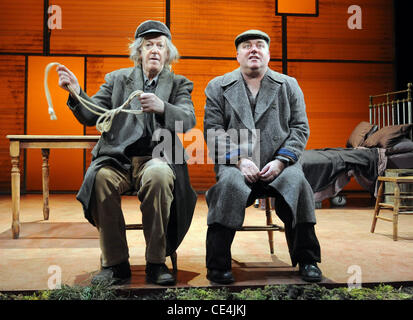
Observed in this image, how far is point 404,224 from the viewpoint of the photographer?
3807mm

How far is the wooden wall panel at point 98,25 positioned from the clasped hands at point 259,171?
17.0 feet

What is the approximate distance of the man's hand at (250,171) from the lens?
201 cm

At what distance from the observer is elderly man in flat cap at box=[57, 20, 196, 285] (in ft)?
6.22

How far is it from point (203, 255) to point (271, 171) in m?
0.89

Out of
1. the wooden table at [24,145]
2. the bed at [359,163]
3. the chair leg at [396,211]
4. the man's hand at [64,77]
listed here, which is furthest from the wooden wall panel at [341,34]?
the man's hand at [64,77]

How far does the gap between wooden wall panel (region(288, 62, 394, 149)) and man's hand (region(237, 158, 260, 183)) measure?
16.9ft

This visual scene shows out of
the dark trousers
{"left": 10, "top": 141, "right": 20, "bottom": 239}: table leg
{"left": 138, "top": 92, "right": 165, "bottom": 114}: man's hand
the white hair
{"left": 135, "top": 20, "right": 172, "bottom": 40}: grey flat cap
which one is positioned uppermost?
{"left": 135, "top": 20, "right": 172, "bottom": 40}: grey flat cap

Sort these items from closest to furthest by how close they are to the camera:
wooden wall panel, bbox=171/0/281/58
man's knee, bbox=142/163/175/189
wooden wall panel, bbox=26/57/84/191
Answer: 1. man's knee, bbox=142/163/175/189
2. wooden wall panel, bbox=26/57/84/191
3. wooden wall panel, bbox=171/0/281/58

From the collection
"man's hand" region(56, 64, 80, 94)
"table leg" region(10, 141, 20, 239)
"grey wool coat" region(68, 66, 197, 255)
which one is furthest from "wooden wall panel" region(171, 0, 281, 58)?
"man's hand" region(56, 64, 80, 94)

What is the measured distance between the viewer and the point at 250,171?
6.61 ft

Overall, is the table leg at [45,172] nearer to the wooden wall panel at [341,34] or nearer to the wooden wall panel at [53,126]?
the wooden wall panel at [53,126]

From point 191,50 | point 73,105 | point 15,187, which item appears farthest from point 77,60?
point 73,105

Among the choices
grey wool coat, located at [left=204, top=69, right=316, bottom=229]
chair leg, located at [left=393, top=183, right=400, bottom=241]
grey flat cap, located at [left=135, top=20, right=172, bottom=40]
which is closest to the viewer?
grey wool coat, located at [left=204, top=69, right=316, bottom=229]

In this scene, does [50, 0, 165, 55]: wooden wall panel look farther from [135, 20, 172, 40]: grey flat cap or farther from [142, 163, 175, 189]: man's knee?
[142, 163, 175, 189]: man's knee
